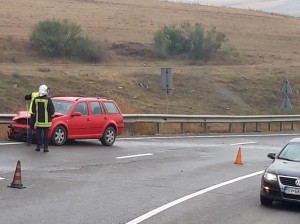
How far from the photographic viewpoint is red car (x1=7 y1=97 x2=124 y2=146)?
21844 mm

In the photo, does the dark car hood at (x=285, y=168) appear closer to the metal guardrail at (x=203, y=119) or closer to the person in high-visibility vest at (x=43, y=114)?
the person in high-visibility vest at (x=43, y=114)

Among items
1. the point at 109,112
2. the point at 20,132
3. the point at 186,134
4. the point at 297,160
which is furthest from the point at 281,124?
the point at 297,160

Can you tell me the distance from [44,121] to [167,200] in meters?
7.02

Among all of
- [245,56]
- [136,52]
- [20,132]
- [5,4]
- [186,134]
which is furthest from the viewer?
[5,4]

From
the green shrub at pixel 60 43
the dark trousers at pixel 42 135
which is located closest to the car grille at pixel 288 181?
the dark trousers at pixel 42 135

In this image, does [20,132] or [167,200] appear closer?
[167,200]

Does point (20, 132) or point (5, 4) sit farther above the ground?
point (5, 4)

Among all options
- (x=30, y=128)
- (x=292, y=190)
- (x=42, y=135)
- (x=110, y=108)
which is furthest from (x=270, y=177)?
(x=110, y=108)

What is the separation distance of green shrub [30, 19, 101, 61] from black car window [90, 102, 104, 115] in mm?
30540

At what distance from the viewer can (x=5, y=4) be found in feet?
238

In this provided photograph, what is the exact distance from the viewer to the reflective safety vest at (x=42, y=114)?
20266mm

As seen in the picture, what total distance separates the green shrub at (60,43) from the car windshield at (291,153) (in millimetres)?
39755

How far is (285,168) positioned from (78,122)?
9719 mm

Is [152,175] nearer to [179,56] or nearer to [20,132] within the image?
[20,132]
